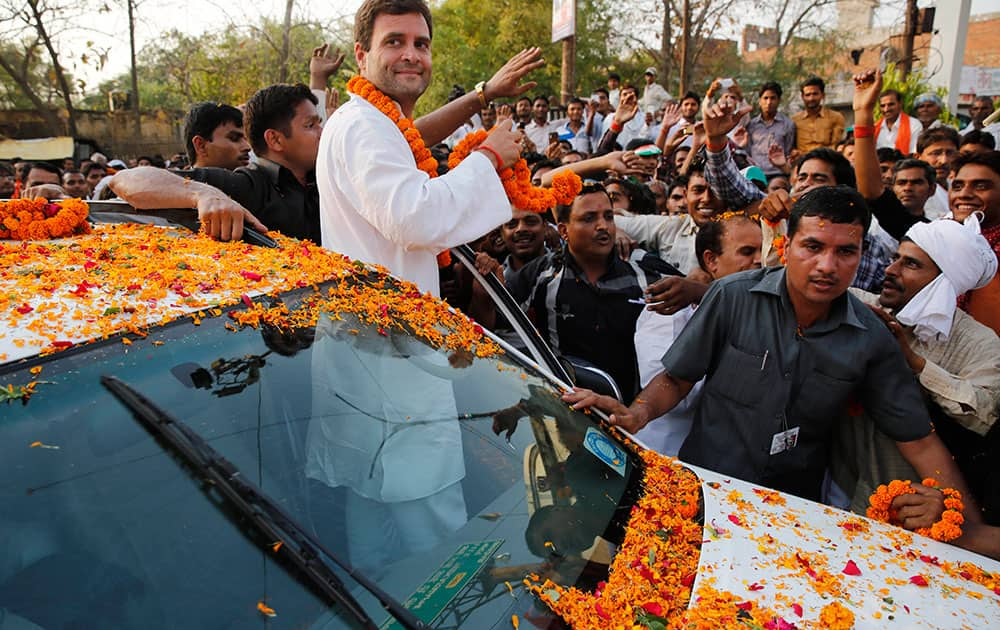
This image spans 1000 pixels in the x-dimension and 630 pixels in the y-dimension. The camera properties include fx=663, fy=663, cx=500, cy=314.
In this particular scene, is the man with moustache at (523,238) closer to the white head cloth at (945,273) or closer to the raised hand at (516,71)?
the raised hand at (516,71)

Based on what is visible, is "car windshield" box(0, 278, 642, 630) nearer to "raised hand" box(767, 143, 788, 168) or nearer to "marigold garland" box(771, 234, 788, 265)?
Answer: "marigold garland" box(771, 234, 788, 265)

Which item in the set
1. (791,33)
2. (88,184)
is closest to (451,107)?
(88,184)

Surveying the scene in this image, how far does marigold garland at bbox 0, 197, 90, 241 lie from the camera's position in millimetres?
1988

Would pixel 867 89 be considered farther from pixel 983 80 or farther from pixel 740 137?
pixel 983 80

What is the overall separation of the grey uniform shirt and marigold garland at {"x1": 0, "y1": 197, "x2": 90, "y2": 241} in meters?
2.14

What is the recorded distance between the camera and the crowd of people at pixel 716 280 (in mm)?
2164

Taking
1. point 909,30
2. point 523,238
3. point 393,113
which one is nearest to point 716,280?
point 393,113

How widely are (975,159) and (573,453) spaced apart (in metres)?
3.34

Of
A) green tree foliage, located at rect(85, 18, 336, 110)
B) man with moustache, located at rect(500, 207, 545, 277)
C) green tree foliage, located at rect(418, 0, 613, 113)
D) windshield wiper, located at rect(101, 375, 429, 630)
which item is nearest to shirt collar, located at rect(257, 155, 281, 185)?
man with moustache, located at rect(500, 207, 545, 277)

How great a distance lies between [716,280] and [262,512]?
2.19 m

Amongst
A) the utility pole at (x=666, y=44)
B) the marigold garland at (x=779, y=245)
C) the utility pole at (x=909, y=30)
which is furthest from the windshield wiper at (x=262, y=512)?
the utility pole at (x=666, y=44)

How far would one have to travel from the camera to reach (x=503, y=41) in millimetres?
26109

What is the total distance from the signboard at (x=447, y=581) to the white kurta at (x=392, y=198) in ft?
3.20

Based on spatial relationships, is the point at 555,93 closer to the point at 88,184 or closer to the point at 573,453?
the point at 88,184
